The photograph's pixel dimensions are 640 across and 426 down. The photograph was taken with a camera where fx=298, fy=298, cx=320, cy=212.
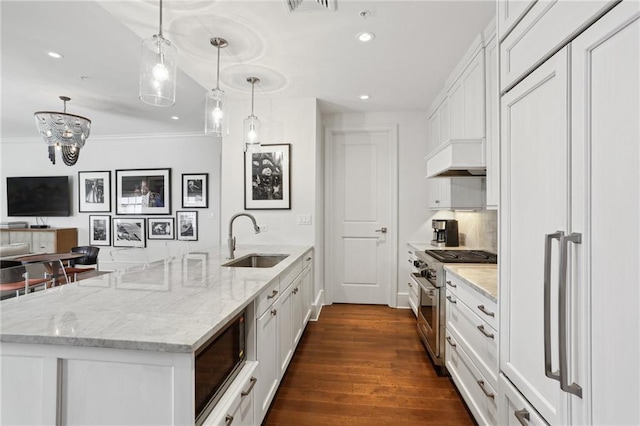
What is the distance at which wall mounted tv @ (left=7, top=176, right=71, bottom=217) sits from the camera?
244 inches

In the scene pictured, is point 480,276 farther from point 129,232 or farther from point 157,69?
point 129,232

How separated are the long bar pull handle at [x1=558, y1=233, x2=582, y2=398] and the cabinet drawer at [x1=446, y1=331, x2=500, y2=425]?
80 cm

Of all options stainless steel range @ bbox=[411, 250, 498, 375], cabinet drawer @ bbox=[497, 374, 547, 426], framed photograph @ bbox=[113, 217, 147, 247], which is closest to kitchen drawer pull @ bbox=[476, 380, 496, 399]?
cabinet drawer @ bbox=[497, 374, 547, 426]

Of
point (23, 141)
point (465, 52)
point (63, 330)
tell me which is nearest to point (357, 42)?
point (465, 52)

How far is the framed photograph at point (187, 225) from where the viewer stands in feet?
19.1

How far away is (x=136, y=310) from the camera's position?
1160 millimetres

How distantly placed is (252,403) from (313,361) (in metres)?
1.18

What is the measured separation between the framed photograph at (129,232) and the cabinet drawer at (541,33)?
6.43 m

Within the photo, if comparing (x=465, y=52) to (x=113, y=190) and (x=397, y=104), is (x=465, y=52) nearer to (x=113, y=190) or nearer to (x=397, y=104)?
(x=397, y=104)

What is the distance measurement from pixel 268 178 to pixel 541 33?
2.90 meters

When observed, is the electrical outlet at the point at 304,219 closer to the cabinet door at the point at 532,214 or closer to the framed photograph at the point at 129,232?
the cabinet door at the point at 532,214

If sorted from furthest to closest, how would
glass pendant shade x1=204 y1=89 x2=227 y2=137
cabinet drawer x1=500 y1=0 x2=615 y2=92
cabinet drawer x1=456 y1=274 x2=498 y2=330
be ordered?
1. glass pendant shade x1=204 y1=89 x2=227 y2=137
2. cabinet drawer x1=456 y1=274 x2=498 y2=330
3. cabinet drawer x1=500 y1=0 x2=615 y2=92

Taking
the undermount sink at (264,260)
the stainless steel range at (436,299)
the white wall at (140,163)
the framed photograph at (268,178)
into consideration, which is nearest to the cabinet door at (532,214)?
the stainless steel range at (436,299)

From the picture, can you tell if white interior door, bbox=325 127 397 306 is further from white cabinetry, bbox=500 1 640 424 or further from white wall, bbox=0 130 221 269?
white cabinetry, bbox=500 1 640 424
